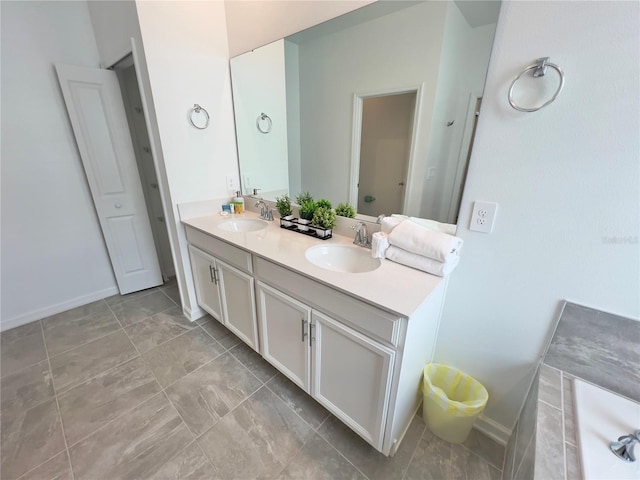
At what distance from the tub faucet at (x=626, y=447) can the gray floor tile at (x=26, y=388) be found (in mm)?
2575

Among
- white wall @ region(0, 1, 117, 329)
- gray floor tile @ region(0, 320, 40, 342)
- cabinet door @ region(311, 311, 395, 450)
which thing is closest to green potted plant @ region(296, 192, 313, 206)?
cabinet door @ region(311, 311, 395, 450)

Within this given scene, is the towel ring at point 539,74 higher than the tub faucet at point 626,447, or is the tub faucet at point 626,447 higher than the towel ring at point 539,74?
the towel ring at point 539,74

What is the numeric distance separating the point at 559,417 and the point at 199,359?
188cm

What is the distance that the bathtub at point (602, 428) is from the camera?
2.45 ft

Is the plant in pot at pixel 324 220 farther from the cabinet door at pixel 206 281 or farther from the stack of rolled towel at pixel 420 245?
the cabinet door at pixel 206 281

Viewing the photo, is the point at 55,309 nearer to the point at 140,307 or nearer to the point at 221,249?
the point at 140,307

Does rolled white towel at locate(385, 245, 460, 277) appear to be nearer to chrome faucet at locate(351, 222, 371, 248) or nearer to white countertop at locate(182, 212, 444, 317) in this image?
white countertop at locate(182, 212, 444, 317)

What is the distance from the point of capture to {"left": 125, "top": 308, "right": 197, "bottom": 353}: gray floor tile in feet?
6.26

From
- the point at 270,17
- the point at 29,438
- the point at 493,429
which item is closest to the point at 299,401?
the point at 493,429

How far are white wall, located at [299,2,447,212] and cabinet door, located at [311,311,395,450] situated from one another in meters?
0.70

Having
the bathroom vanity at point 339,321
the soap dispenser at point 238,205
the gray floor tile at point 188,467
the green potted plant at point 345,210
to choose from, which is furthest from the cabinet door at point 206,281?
the green potted plant at point 345,210

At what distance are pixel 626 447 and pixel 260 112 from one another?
2398 mm

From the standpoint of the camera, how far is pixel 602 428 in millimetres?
848

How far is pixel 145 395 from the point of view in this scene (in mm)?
1500
